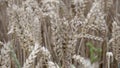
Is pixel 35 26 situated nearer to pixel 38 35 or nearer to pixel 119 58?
pixel 38 35

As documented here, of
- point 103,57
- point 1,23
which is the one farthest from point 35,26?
point 1,23

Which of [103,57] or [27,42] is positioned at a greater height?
[27,42]

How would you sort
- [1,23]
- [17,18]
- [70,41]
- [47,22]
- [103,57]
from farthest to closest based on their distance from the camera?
[1,23] → [47,22] → [103,57] → [17,18] → [70,41]

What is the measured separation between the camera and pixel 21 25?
0.86 meters

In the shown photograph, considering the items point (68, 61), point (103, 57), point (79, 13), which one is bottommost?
point (103, 57)

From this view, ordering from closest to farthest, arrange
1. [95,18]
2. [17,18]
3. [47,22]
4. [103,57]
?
[17,18]
[95,18]
[103,57]
[47,22]

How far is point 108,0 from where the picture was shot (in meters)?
1.25

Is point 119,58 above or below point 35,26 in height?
below

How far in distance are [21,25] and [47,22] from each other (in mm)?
518

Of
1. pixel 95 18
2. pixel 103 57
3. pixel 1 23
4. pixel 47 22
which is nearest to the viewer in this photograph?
pixel 95 18

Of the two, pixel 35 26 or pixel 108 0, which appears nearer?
pixel 35 26

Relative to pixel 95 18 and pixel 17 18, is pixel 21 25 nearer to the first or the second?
pixel 17 18

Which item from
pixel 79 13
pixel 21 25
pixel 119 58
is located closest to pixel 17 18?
pixel 21 25

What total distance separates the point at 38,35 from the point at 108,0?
0.47 metres
